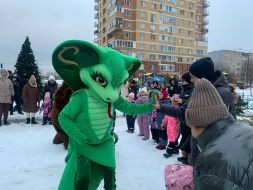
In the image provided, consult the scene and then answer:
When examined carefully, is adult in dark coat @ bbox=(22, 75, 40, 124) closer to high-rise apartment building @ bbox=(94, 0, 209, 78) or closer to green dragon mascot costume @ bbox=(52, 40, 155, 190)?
green dragon mascot costume @ bbox=(52, 40, 155, 190)

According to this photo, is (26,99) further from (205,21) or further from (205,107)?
(205,21)

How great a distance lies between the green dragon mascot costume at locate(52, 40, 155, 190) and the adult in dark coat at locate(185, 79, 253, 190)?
3.93ft

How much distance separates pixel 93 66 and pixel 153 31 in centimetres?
3951

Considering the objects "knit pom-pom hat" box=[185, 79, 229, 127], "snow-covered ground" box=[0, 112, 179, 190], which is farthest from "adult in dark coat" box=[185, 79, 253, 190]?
"snow-covered ground" box=[0, 112, 179, 190]

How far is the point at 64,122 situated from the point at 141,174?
2.18 metres

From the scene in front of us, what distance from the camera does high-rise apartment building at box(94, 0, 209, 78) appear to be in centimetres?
3756

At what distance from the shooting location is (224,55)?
68875mm

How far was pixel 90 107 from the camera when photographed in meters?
2.51

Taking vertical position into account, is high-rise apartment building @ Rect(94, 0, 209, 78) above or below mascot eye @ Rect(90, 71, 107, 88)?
above

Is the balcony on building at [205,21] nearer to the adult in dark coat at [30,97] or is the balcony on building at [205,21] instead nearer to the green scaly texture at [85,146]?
the adult in dark coat at [30,97]

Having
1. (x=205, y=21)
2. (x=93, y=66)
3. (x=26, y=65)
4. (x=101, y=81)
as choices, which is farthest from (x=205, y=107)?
(x=205, y=21)

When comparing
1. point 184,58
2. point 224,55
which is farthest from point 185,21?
point 224,55

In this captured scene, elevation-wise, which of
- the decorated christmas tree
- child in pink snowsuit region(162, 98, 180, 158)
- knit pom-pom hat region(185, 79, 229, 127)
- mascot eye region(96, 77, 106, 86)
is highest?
the decorated christmas tree

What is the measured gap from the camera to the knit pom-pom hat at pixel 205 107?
130 centimetres
